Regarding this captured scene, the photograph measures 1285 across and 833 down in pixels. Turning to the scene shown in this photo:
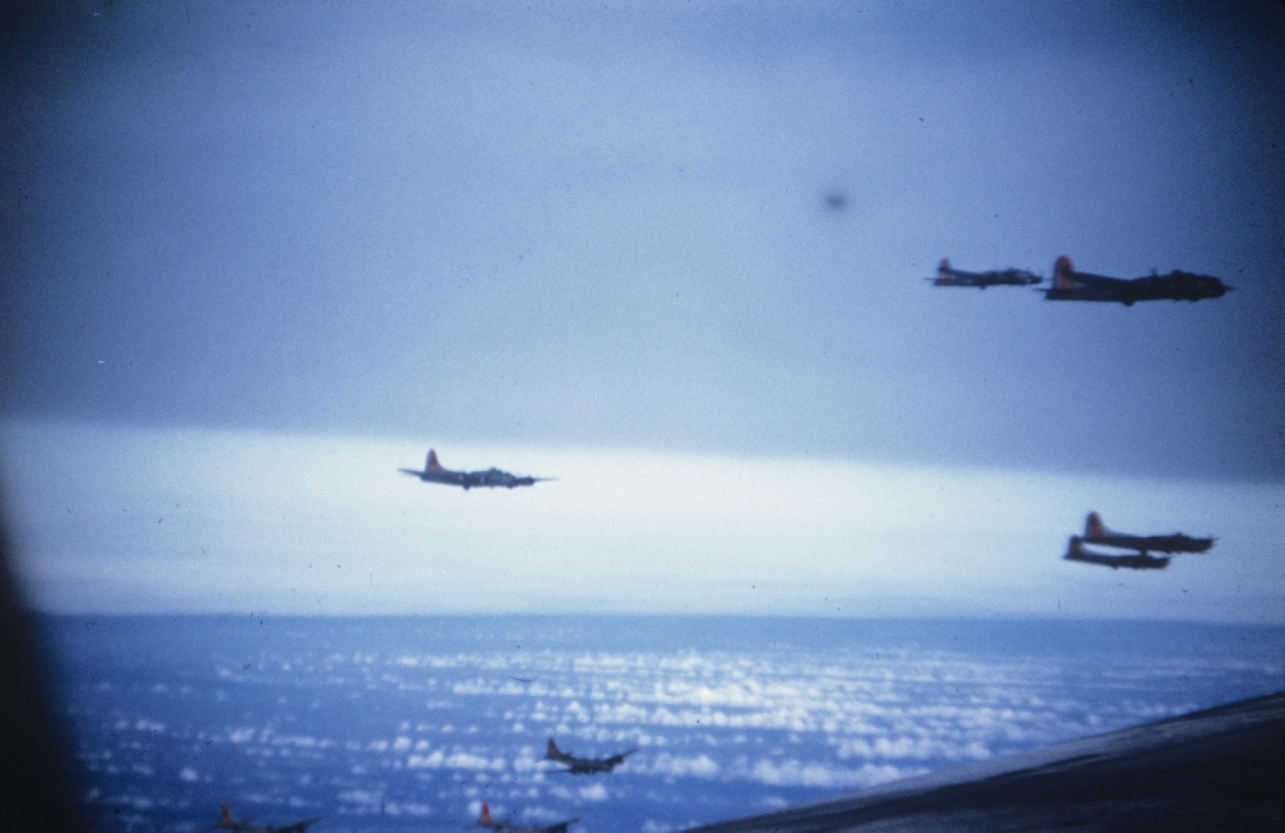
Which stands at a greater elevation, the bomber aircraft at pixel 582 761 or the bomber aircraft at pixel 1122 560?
the bomber aircraft at pixel 1122 560

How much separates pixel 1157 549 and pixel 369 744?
11814mm

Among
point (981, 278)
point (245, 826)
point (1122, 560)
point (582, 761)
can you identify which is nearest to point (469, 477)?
point (582, 761)

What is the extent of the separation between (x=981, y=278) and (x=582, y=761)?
8663 mm

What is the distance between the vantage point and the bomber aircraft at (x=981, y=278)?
6.84 meters

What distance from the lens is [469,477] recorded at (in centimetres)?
803

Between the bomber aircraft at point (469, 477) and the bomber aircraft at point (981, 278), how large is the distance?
5.57 meters

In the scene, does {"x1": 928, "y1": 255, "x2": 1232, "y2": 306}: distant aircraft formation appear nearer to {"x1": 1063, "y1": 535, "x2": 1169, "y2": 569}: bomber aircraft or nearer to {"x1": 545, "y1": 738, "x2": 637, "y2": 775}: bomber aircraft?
{"x1": 1063, "y1": 535, "x2": 1169, "y2": 569}: bomber aircraft

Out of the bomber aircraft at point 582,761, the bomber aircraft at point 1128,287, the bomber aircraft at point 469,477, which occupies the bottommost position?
the bomber aircraft at point 582,761

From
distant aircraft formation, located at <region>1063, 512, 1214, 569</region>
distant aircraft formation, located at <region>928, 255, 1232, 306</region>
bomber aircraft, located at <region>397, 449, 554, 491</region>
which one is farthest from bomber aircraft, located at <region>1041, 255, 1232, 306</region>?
bomber aircraft, located at <region>397, 449, 554, 491</region>

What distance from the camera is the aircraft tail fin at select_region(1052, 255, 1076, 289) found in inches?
255

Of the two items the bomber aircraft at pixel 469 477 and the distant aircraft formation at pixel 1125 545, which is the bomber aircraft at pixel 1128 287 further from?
the bomber aircraft at pixel 469 477

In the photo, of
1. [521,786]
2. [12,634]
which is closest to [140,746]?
[12,634]

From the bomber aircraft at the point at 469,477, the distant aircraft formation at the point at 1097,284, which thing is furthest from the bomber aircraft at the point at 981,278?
the bomber aircraft at the point at 469,477

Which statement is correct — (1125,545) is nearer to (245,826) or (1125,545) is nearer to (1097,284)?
(1097,284)
